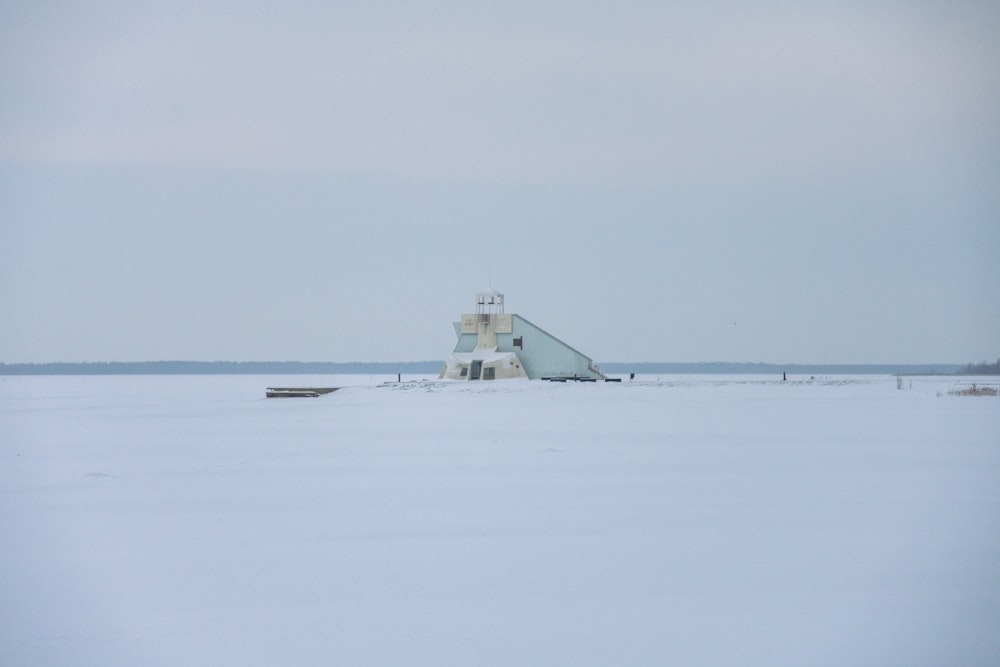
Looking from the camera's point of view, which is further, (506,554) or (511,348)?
(511,348)

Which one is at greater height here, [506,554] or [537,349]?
[537,349]

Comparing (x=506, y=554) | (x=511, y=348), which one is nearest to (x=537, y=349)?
(x=511, y=348)

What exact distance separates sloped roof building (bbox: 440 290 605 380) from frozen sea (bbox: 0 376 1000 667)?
3129cm

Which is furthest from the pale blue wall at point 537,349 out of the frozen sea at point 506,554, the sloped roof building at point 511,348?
the frozen sea at point 506,554

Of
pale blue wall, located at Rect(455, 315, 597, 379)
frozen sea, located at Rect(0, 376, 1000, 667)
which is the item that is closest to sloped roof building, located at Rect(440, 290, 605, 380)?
pale blue wall, located at Rect(455, 315, 597, 379)

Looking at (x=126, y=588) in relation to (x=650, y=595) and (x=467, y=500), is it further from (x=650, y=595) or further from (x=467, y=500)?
(x=467, y=500)

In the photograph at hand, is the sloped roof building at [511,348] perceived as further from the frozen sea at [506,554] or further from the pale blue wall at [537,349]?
the frozen sea at [506,554]

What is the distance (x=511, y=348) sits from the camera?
57438 mm

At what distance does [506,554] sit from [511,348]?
45910mm

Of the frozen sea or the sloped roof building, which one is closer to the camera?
the frozen sea

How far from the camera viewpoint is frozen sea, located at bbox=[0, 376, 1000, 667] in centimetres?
832

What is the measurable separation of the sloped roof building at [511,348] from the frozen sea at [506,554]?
3129 cm

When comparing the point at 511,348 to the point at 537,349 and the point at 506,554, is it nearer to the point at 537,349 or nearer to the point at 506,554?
the point at 537,349

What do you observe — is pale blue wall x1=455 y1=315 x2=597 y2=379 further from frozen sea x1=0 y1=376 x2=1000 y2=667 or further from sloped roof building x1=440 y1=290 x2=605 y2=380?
frozen sea x1=0 y1=376 x2=1000 y2=667
